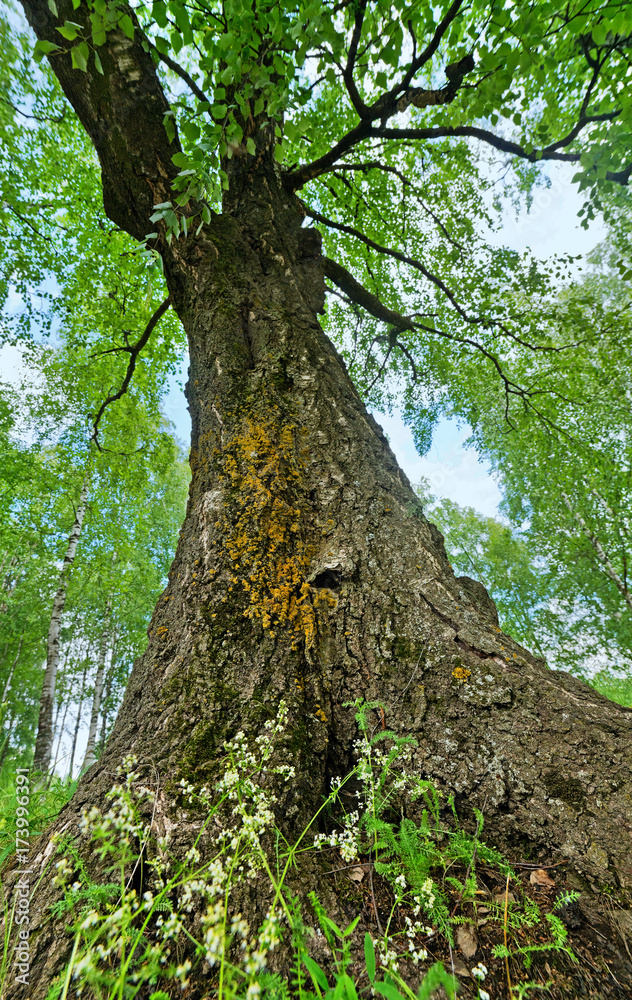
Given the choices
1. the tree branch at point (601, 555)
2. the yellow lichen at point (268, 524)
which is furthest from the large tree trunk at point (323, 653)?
the tree branch at point (601, 555)

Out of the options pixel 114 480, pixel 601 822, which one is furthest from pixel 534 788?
pixel 114 480

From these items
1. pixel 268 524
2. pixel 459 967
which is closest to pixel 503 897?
pixel 459 967

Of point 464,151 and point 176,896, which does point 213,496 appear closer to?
point 176,896

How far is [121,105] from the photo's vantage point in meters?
3.32

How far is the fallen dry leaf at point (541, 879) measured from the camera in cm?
132

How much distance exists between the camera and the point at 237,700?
67.0 inches

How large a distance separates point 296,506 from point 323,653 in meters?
0.86

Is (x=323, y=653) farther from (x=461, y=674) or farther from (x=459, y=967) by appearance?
(x=459, y=967)

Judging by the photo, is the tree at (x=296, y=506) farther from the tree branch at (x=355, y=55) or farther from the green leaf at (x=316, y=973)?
the green leaf at (x=316, y=973)

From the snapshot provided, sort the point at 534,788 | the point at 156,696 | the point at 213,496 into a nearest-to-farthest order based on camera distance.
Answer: the point at 534,788 → the point at 156,696 → the point at 213,496

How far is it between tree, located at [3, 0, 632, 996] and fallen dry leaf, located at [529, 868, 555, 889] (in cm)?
8

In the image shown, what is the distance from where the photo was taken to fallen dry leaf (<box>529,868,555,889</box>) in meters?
1.32

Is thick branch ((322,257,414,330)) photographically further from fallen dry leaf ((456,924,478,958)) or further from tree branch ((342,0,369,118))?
fallen dry leaf ((456,924,478,958))

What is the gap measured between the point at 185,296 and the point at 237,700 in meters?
3.43
